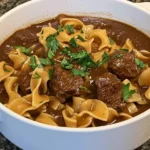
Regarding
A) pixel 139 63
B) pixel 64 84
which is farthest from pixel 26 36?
pixel 139 63

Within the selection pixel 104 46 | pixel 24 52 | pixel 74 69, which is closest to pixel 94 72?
pixel 74 69

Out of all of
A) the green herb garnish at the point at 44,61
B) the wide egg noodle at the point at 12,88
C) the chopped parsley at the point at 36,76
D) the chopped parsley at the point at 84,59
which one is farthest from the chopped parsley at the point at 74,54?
the wide egg noodle at the point at 12,88

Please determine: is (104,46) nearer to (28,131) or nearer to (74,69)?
(74,69)

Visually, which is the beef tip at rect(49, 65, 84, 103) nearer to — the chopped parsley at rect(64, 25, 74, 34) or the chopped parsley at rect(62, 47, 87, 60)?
the chopped parsley at rect(62, 47, 87, 60)

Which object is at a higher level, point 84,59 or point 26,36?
point 84,59

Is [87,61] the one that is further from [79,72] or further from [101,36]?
[101,36]

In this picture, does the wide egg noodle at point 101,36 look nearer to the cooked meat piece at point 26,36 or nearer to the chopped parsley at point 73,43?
the chopped parsley at point 73,43
